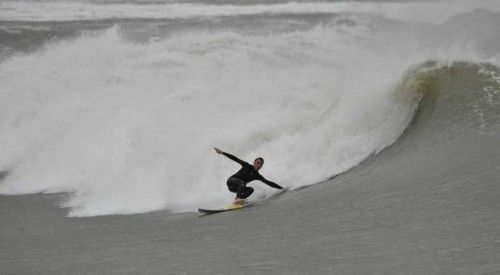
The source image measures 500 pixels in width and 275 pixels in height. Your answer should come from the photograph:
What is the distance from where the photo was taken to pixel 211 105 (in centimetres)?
1756

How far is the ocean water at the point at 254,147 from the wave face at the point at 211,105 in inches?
2.2

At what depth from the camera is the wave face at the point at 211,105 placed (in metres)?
13.1

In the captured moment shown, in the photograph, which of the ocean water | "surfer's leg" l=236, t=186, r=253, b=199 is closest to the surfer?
"surfer's leg" l=236, t=186, r=253, b=199

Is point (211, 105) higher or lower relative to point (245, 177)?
lower

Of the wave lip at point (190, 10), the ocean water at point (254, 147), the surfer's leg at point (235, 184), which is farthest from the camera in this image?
the wave lip at point (190, 10)

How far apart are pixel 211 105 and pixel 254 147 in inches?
128

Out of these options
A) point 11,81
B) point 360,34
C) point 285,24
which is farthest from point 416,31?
point 11,81

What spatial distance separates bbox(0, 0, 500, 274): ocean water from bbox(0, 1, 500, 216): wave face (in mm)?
57

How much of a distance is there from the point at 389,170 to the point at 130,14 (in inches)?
969

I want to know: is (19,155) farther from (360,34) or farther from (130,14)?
(130,14)

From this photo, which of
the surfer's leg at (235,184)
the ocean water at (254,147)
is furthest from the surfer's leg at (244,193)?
the ocean water at (254,147)

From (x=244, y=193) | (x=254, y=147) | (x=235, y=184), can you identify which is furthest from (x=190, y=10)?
(x=244, y=193)

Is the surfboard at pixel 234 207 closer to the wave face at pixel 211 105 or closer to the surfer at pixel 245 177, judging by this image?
the surfer at pixel 245 177

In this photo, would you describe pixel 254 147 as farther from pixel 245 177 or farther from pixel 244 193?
pixel 244 193
